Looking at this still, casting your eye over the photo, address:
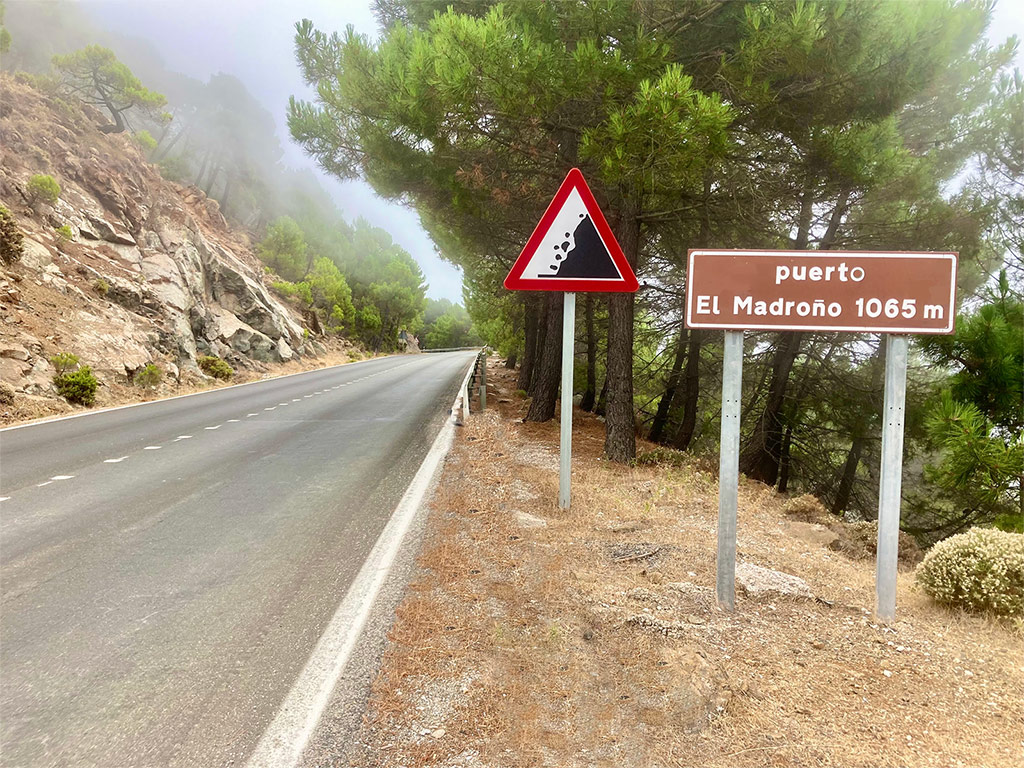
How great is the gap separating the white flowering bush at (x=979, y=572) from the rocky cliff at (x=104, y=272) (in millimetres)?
15369

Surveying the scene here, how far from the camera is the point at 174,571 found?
4.14m

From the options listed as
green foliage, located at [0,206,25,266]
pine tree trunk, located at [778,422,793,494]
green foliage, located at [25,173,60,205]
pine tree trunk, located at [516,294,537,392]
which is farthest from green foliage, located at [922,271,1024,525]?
green foliage, located at [25,173,60,205]

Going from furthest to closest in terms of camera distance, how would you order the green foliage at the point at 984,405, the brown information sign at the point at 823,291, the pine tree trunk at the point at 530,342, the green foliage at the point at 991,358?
1. the pine tree trunk at the point at 530,342
2. the green foliage at the point at 991,358
3. the green foliage at the point at 984,405
4. the brown information sign at the point at 823,291

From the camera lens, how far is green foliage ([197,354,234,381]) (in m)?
21.0

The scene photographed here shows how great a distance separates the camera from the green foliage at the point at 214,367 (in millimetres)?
21014

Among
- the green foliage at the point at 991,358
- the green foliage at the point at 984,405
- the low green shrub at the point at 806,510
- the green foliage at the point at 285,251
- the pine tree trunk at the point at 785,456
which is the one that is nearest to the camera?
the green foliage at the point at 984,405

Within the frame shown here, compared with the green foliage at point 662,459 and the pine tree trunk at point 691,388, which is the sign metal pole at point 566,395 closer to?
the green foliage at point 662,459

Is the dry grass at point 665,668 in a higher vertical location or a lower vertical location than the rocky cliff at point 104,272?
lower

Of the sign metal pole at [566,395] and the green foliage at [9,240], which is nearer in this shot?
the sign metal pole at [566,395]

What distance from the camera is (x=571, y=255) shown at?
16.4ft

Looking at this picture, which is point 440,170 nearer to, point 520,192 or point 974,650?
point 520,192

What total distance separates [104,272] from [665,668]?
876 inches

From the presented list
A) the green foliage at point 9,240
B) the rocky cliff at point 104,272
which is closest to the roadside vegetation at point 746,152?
the rocky cliff at point 104,272

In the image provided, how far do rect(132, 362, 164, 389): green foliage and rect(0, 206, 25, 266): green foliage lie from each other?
4.11 m
